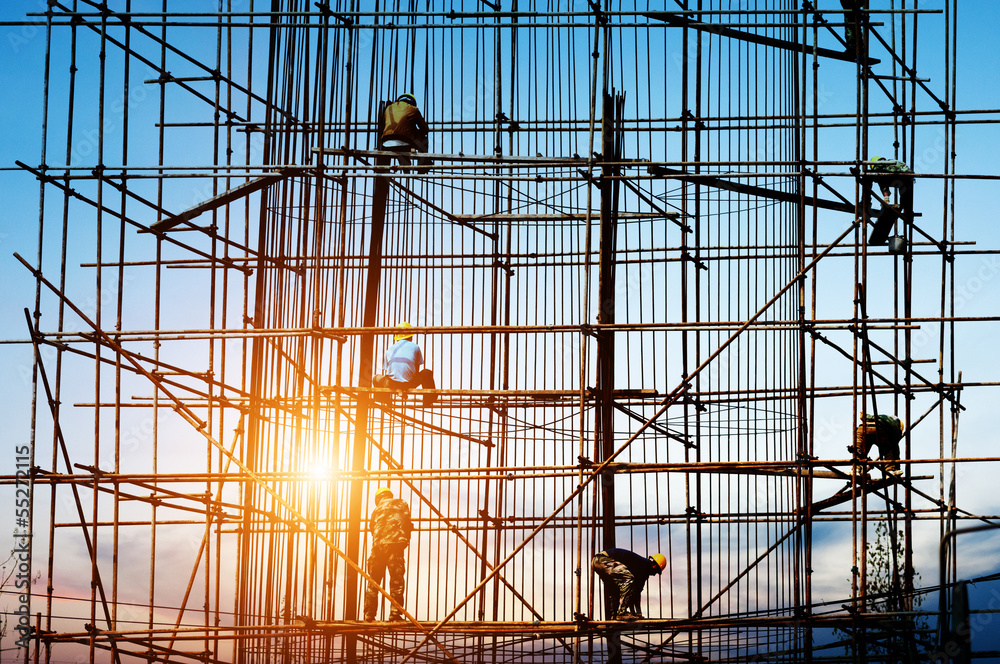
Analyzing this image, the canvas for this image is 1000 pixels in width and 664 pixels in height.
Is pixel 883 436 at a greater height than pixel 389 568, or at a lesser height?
greater

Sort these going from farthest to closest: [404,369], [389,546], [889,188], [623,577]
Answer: [889,188] < [404,369] < [389,546] < [623,577]

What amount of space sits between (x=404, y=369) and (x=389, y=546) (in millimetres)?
2201

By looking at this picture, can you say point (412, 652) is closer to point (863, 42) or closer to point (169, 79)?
point (169, 79)

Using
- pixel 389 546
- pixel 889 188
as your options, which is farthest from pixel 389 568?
pixel 889 188

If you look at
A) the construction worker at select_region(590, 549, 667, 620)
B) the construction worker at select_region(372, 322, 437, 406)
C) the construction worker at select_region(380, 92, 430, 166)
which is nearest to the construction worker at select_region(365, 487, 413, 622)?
the construction worker at select_region(372, 322, 437, 406)

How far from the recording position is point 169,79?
1795cm

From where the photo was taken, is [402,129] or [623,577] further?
[402,129]

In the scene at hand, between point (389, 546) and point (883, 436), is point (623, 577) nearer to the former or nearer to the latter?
point (389, 546)

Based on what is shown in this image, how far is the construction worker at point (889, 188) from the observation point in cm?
1591

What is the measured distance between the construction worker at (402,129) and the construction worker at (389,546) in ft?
15.4

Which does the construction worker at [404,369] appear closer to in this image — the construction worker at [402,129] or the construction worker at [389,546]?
the construction worker at [389,546]

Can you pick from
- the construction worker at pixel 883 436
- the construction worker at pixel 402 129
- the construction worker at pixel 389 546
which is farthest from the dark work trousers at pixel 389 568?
the construction worker at pixel 883 436

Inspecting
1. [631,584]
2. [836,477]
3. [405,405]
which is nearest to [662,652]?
[631,584]

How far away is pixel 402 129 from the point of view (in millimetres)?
16734
